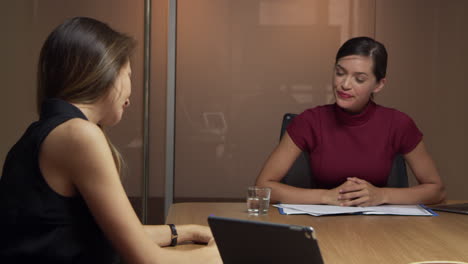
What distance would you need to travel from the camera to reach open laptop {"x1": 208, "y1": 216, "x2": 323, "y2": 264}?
105 centimetres

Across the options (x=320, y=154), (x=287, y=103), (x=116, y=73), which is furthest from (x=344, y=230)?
(x=287, y=103)

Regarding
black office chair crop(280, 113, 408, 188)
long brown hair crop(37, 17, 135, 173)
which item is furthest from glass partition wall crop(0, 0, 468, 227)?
long brown hair crop(37, 17, 135, 173)

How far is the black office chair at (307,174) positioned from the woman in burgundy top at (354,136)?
3cm

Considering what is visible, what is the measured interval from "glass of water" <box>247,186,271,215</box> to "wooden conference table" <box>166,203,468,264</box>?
29 millimetres

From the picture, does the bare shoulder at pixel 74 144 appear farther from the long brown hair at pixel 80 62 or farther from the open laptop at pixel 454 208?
the open laptop at pixel 454 208

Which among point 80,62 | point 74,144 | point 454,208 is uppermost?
point 80,62

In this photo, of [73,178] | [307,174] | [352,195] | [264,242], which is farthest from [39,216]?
[307,174]

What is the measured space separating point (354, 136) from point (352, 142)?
0.03 meters

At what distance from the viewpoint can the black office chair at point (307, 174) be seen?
272 cm

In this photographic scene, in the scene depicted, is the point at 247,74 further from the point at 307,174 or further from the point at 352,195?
the point at 352,195

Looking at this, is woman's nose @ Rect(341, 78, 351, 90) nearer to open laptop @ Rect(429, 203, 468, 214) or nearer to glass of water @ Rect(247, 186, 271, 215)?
open laptop @ Rect(429, 203, 468, 214)

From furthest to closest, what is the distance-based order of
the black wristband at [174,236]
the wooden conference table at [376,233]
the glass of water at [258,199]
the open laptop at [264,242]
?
the glass of water at [258,199] < the black wristband at [174,236] < the wooden conference table at [376,233] < the open laptop at [264,242]

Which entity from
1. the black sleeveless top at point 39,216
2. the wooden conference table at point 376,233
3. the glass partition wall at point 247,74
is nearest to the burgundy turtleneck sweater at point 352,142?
the wooden conference table at point 376,233

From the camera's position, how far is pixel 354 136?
107 inches
